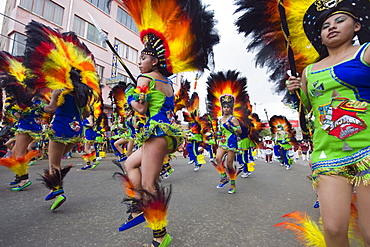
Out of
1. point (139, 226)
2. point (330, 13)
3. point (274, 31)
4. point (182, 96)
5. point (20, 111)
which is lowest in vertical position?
point (139, 226)

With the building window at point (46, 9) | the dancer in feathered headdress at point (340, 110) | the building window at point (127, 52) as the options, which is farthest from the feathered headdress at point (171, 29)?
the building window at point (127, 52)

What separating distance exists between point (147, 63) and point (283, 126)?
390 inches

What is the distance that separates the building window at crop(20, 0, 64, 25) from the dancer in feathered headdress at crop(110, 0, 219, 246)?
15.5m

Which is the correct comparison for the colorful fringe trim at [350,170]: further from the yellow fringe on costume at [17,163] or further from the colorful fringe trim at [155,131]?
the yellow fringe on costume at [17,163]

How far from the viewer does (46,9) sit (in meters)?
14.7

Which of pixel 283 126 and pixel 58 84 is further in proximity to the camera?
pixel 283 126

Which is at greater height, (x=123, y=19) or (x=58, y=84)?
(x=123, y=19)

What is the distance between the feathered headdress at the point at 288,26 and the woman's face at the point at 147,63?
1.02 metres

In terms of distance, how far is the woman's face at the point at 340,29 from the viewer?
167 centimetres

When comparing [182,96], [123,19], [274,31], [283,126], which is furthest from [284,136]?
[123,19]

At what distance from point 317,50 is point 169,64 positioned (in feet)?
5.14

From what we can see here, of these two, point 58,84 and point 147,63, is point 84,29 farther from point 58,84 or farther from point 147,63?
point 147,63

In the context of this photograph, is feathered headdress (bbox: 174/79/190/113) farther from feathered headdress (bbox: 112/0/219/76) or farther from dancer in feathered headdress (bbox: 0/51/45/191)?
feathered headdress (bbox: 112/0/219/76)

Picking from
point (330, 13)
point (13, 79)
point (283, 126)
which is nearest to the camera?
point (330, 13)
